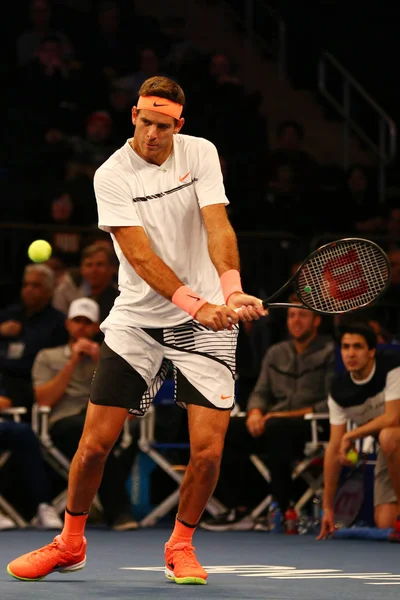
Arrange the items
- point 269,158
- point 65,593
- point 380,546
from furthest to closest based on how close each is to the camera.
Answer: point 269,158 < point 380,546 < point 65,593

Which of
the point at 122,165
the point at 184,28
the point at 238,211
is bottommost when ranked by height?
the point at 122,165

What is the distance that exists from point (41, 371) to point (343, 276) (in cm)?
442

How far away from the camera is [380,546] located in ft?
→ 26.4

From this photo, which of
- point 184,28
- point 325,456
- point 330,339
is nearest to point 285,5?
point 184,28

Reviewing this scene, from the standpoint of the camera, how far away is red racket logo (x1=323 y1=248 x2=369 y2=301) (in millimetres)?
5820

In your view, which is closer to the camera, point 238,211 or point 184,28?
point 238,211

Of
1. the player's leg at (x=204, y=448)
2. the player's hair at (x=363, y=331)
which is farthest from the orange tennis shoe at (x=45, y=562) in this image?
the player's hair at (x=363, y=331)

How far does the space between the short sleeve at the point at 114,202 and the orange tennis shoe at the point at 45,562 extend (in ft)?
4.65

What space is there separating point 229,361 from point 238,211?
789cm

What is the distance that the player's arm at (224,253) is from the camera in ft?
17.5

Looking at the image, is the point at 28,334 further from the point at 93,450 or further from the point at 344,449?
the point at 93,450

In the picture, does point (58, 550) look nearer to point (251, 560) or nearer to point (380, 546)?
point (251, 560)

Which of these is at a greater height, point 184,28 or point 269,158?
point 184,28

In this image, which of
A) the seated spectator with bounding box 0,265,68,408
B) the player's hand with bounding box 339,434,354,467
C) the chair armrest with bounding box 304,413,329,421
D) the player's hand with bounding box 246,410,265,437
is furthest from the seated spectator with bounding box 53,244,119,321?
the player's hand with bounding box 339,434,354,467
